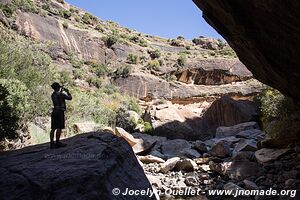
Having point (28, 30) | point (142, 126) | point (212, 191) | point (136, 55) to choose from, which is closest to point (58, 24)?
→ point (28, 30)

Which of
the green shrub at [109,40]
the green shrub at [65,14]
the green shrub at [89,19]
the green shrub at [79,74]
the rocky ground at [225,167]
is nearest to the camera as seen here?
the rocky ground at [225,167]

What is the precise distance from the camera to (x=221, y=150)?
1639cm

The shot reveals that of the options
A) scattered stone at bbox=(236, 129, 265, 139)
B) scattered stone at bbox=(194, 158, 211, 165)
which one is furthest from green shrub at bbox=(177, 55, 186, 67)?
scattered stone at bbox=(194, 158, 211, 165)

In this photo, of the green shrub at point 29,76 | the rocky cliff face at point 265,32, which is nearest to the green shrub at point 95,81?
the green shrub at point 29,76

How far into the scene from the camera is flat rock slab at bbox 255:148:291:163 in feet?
44.2

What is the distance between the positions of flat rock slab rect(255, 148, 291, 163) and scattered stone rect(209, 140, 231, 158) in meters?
1.99

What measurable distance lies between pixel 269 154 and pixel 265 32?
6.46m

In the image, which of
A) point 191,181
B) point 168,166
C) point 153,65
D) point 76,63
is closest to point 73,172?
point 191,181

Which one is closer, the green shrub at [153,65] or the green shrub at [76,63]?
the green shrub at [76,63]

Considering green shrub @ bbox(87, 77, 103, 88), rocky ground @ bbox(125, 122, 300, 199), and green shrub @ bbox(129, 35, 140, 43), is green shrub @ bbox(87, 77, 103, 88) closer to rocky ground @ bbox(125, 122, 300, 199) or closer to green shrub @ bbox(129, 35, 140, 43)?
rocky ground @ bbox(125, 122, 300, 199)

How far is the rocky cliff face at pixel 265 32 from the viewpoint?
26.6 ft

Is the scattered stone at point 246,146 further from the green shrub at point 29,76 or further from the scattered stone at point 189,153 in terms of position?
the green shrub at point 29,76

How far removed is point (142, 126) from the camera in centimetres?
2303

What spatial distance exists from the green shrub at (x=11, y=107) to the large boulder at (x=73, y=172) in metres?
2.59
